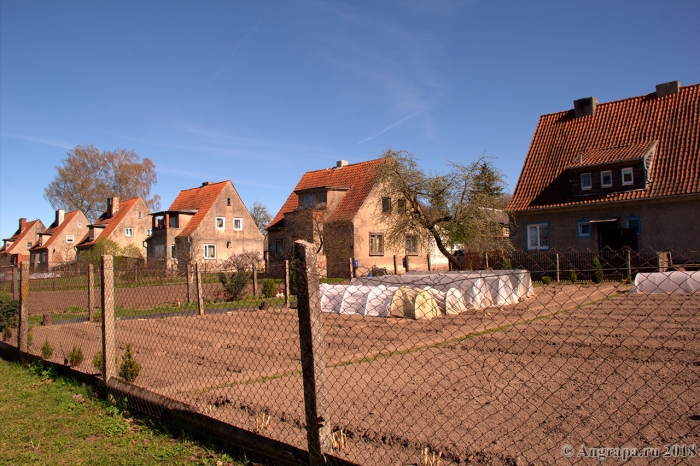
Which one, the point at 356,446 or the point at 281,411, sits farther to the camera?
the point at 281,411

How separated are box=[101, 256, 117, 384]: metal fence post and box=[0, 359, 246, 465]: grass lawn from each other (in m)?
0.41

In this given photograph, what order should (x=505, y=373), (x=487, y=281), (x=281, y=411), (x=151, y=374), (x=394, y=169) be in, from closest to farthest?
(x=281, y=411)
(x=505, y=373)
(x=151, y=374)
(x=487, y=281)
(x=394, y=169)

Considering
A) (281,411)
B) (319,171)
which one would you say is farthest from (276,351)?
(319,171)

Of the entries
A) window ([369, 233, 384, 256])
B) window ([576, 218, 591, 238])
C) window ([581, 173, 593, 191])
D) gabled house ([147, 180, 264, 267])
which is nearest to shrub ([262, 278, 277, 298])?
window ([576, 218, 591, 238])

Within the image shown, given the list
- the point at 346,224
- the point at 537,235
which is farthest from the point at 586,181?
the point at 346,224

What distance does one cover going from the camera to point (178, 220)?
46812 mm

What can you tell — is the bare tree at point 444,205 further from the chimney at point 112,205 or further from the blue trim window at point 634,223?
the chimney at point 112,205

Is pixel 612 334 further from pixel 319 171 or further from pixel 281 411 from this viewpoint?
pixel 319 171

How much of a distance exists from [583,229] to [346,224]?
51.5 feet

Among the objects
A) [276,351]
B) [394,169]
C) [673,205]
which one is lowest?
[276,351]

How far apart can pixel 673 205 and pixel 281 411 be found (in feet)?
79.9

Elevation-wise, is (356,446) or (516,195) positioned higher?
(516,195)

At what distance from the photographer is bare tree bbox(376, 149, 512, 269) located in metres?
28.1

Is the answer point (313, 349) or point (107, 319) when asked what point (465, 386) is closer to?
point (313, 349)
